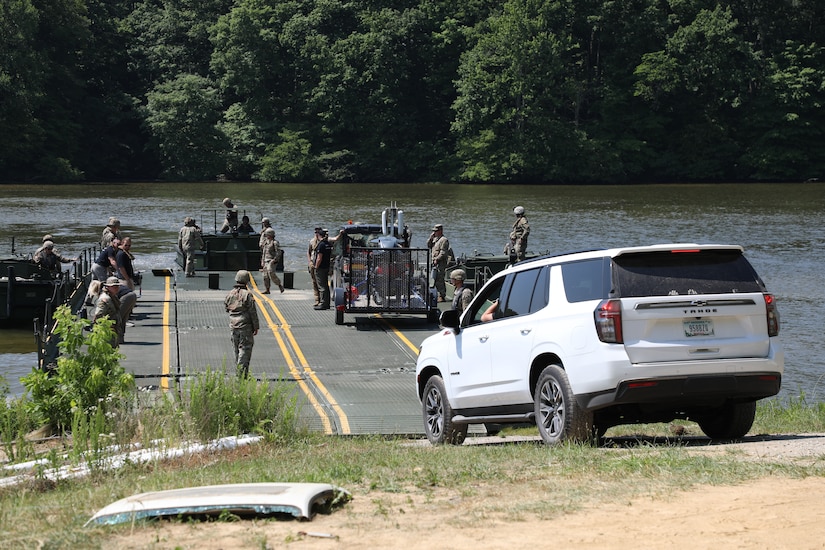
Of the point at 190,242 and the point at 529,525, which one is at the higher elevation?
the point at 190,242

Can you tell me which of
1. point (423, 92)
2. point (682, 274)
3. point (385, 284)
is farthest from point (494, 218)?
point (682, 274)

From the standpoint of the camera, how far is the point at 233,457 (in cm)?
1138

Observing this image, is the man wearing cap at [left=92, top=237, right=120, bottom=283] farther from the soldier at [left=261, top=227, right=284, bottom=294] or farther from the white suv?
the white suv

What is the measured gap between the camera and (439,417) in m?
13.1

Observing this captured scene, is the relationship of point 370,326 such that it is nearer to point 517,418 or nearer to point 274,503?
point 517,418

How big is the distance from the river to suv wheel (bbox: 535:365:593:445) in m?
11.3

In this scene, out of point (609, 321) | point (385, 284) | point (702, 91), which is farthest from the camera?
point (702, 91)

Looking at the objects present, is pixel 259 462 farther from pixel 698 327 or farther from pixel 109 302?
pixel 109 302

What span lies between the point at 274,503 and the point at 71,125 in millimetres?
102275

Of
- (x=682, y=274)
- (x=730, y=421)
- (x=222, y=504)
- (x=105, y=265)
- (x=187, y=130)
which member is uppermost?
(x=187, y=130)

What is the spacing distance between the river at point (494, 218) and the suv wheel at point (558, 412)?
11.3m

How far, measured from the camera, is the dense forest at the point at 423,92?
3986 inches

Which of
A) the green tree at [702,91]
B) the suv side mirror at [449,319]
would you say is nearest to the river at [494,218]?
the green tree at [702,91]

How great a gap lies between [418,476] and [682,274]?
303 cm
